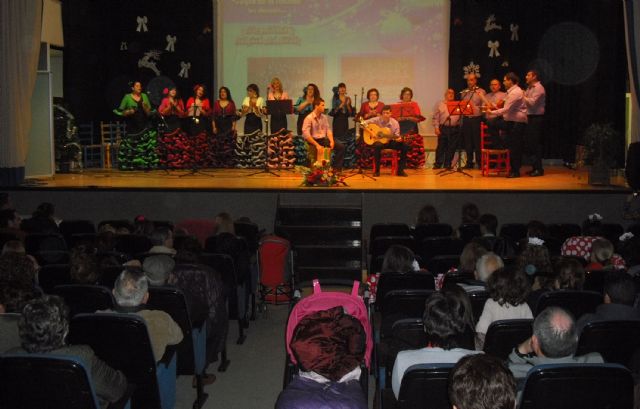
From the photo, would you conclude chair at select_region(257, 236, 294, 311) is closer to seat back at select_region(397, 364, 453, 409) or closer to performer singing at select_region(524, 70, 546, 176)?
seat back at select_region(397, 364, 453, 409)

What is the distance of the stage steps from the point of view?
9500mm

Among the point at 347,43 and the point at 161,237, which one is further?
the point at 347,43

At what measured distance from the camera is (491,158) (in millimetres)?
13336

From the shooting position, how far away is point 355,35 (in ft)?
50.2

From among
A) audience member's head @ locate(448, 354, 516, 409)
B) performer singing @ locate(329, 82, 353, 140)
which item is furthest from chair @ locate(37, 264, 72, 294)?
performer singing @ locate(329, 82, 353, 140)

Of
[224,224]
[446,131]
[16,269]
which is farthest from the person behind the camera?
[446,131]

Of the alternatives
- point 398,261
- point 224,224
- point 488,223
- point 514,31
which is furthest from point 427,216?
point 514,31

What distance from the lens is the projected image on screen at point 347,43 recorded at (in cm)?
1527

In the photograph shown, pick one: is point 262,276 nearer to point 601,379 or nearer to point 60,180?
point 601,379

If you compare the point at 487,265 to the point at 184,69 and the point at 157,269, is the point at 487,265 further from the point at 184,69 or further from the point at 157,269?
the point at 184,69

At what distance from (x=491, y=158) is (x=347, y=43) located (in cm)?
387

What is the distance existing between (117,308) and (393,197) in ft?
21.0

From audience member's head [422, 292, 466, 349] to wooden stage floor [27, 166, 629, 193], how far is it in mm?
6652

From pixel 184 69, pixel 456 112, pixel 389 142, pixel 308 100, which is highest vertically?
pixel 184 69
